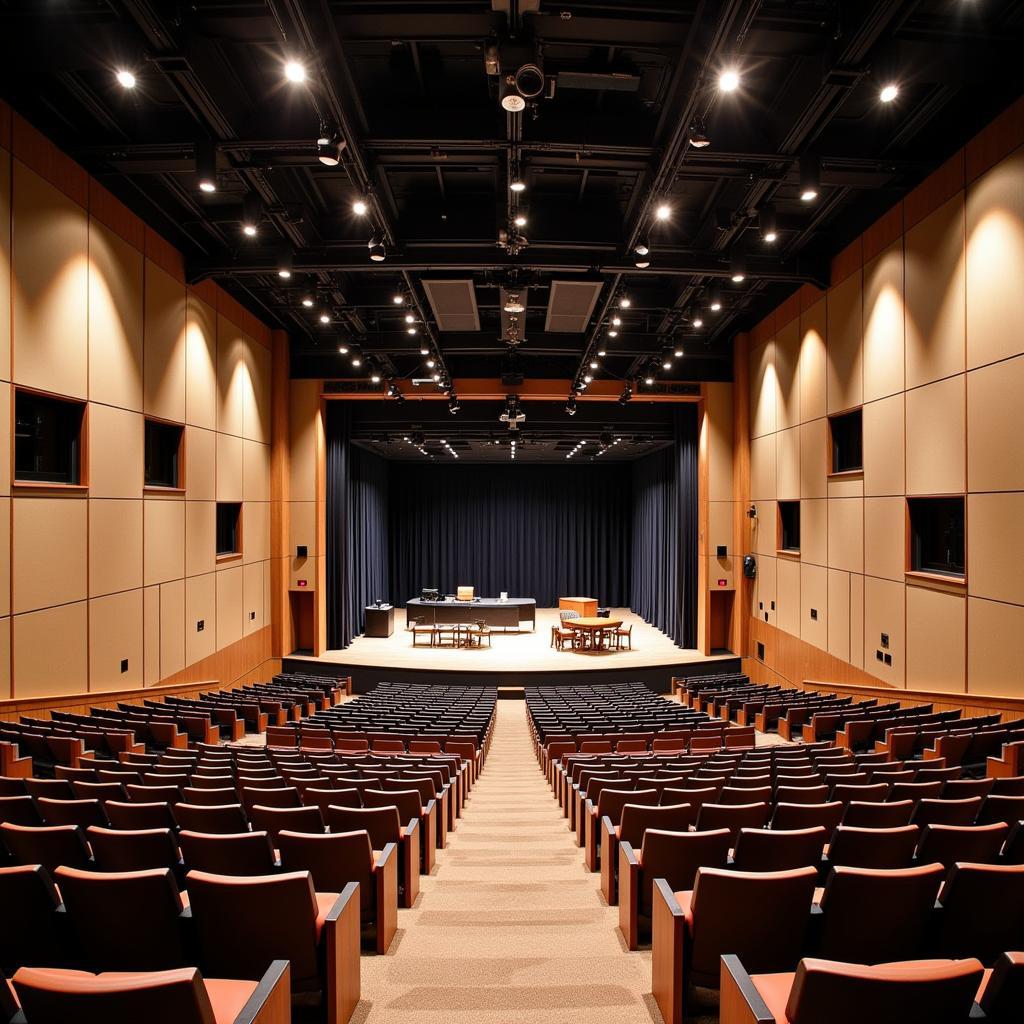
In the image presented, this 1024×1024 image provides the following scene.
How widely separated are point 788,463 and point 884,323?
448cm

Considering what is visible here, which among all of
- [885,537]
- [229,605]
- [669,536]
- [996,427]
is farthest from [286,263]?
[669,536]

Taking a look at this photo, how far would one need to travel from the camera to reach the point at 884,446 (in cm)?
1040

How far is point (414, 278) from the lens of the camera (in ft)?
38.4

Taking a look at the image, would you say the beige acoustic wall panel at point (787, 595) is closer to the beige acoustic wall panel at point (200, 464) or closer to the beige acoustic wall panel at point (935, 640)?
the beige acoustic wall panel at point (935, 640)

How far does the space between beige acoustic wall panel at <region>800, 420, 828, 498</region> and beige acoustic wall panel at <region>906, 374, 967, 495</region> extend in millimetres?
2845

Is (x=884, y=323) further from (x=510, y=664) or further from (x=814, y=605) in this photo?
(x=510, y=664)

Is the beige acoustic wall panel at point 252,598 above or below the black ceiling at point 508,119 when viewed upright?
below

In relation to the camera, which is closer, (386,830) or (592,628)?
(386,830)

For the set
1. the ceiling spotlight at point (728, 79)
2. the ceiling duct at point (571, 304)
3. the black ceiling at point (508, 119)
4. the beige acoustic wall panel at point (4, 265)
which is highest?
the black ceiling at point (508, 119)

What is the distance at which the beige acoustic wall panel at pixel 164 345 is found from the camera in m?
10.7

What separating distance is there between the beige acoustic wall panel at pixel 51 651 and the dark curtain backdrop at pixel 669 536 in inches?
569

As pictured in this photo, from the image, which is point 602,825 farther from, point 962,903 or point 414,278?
point 414,278

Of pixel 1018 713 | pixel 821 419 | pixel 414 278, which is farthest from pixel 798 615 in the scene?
pixel 414 278

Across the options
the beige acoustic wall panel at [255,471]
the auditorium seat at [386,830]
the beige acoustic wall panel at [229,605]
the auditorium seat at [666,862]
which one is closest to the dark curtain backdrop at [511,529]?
the beige acoustic wall panel at [255,471]
